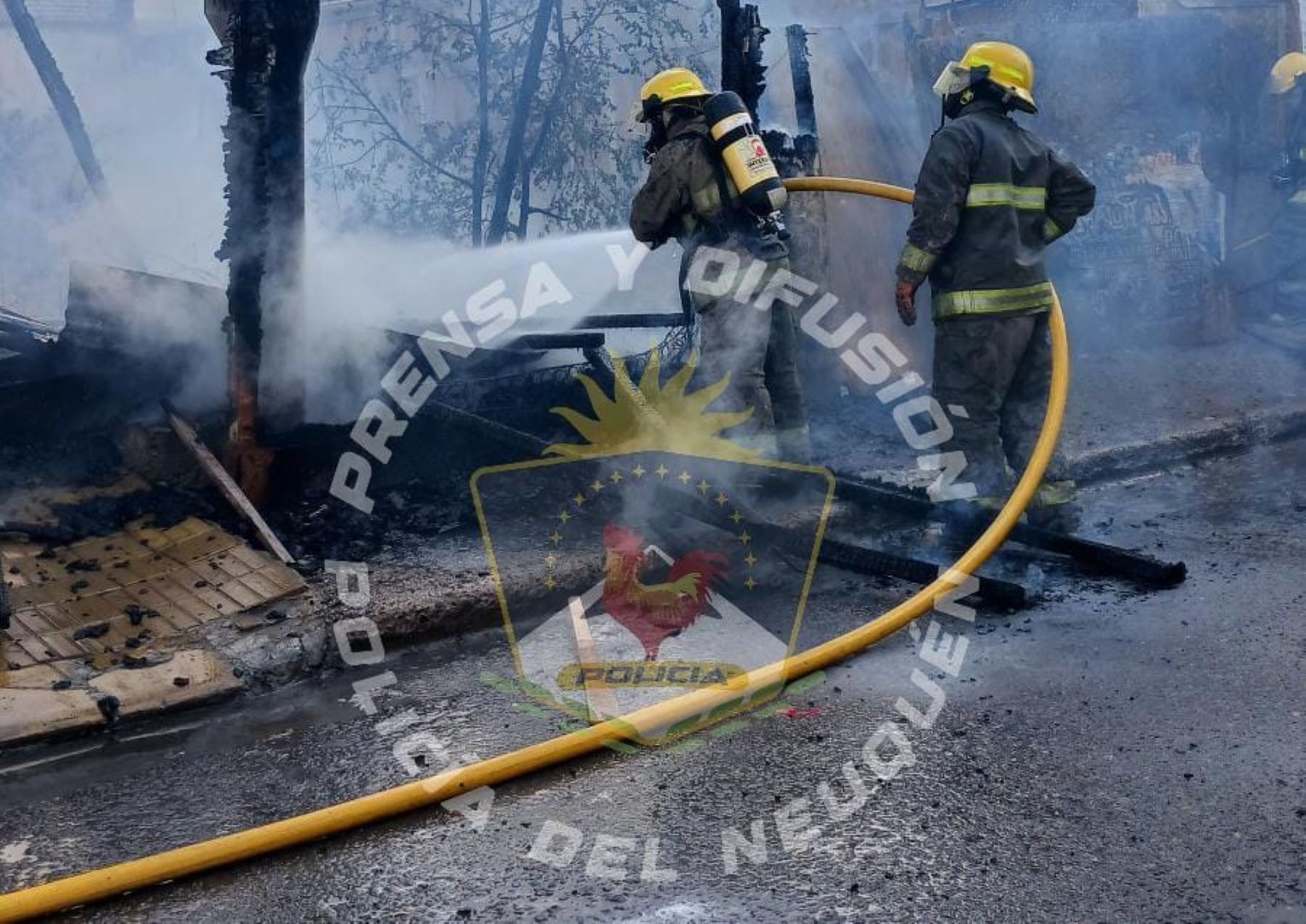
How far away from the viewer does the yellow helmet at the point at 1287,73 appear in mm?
10852

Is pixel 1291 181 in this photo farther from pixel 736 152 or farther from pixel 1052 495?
pixel 736 152

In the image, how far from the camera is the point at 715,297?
20.2ft

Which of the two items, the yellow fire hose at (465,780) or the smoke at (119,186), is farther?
the smoke at (119,186)

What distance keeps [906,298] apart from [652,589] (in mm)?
1765

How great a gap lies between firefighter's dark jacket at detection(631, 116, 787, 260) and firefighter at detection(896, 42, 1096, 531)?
984 millimetres

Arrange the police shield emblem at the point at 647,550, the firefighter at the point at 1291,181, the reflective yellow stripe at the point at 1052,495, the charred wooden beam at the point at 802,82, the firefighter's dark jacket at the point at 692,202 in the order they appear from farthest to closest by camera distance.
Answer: the firefighter at the point at 1291,181, the charred wooden beam at the point at 802,82, the firefighter's dark jacket at the point at 692,202, the reflective yellow stripe at the point at 1052,495, the police shield emblem at the point at 647,550

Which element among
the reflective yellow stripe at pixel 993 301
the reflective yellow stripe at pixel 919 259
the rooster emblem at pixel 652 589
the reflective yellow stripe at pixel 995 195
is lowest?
the rooster emblem at pixel 652 589

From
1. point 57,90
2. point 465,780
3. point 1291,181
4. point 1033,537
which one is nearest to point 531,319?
point 1033,537

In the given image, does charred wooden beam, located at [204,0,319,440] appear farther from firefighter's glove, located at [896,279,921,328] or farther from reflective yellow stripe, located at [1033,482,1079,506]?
reflective yellow stripe, located at [1033,482,1079,506]

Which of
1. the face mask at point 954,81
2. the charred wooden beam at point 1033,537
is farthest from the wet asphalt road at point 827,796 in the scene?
the face mask at point 954,81

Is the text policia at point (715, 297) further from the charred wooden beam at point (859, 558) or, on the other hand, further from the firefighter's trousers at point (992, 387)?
the charred wooden beam at point (859, 558)

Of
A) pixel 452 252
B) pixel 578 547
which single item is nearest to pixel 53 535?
pixel 578 547

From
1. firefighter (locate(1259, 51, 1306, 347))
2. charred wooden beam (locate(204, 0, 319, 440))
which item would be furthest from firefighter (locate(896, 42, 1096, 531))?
firefighter (locate(1259, 51, 1306, 347))

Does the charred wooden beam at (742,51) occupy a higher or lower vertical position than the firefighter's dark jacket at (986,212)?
higher
